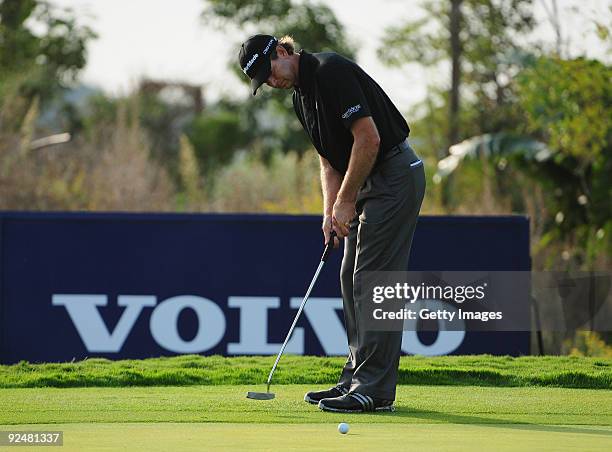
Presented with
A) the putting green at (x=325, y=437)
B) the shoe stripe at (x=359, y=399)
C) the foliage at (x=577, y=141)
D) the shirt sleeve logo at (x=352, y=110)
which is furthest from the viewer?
the foliage at (x=577, y=141)

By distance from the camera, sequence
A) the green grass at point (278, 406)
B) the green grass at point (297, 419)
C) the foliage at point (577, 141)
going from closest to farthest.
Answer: the green grass at point (297, 419)
the green grass at point (278, 406)
the foliage at point (577, 141)

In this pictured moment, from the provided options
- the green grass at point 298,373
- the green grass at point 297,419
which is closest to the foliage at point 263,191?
the green grass at point 298,373

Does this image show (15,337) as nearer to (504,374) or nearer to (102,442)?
(504,374)

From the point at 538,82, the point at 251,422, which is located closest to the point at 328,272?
the point at 251,422

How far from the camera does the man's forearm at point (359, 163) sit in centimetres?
586

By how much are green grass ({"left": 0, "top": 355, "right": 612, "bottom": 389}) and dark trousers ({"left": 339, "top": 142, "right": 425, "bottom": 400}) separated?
1.09 m

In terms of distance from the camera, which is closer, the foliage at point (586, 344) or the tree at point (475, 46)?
the foliage at point (586, 344)

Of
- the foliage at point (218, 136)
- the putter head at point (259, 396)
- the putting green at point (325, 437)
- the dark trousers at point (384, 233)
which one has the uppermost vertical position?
the foliage at point (218, 136)

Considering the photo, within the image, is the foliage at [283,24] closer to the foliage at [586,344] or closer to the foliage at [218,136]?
the foliage at [218,136]

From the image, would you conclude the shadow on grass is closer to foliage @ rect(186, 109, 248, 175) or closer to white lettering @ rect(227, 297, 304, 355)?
white lettering @ rect(227, 297, 304, 355)

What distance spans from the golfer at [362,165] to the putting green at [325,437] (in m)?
0.85

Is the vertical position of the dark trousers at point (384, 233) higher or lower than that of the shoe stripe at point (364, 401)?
higher

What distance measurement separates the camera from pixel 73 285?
391 inches

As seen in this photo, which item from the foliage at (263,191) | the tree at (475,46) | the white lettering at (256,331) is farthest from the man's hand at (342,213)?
the tree at (475,46)
